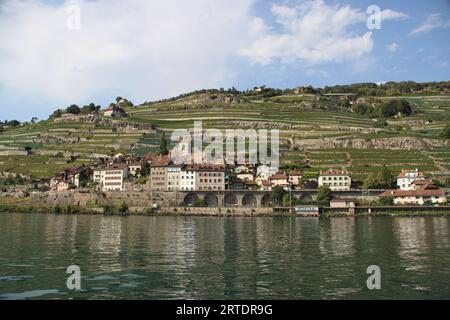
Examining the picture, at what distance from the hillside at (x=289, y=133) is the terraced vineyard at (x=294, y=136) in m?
0.14

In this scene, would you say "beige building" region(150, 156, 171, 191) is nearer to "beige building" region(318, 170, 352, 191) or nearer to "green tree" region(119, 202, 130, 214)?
"green tree" region(119, 202, 130, 214)

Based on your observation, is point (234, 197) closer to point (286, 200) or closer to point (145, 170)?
point (286, 200)

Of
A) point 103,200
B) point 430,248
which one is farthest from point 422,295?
point 103,200

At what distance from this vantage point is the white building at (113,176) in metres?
77.6

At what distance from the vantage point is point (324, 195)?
2544 inches

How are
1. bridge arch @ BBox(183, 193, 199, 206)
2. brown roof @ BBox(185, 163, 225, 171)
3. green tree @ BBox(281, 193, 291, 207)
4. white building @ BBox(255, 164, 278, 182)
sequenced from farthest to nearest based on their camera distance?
white building @ BBox(255, 164, 278, 182) < brown roof @ BBox(185, 163, 225, 171) < bridge arch @ BBox(183, 193, 199, 206) < green tree @ BBox(281, 193, 291, 207)

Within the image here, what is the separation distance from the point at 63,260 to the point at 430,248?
20003mm

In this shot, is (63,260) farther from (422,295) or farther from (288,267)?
(422,295)

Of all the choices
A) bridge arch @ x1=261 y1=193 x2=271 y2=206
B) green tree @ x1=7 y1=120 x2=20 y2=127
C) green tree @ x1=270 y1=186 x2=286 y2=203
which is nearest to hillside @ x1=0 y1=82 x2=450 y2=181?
bridge arch @ x1=261 y1=193 x2=271 y2=206

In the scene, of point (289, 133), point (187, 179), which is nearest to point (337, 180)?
point (187, 179)

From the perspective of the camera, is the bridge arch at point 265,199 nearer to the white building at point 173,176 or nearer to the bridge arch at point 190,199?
the bridge arch at point 190,199

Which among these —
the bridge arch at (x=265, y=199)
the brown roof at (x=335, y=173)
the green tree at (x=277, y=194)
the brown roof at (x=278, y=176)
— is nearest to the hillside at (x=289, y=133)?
the brown roof at (x=335, y=173)

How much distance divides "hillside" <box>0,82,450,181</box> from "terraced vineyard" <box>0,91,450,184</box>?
5.6 inches

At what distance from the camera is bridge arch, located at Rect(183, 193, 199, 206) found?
6985 centimetres
